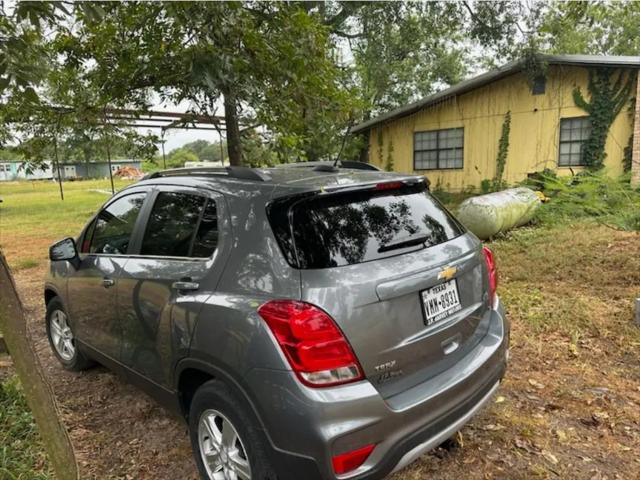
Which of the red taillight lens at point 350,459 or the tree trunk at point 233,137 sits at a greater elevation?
the tree trunk at point 233,137

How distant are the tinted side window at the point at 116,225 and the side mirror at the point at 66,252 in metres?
0.12

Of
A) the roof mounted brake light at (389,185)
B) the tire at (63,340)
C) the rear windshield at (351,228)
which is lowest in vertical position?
the tire at (63,340)

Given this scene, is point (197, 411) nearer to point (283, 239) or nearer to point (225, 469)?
point (225, 469)

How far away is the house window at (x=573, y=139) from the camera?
12.4 meters

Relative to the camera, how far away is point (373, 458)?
1.88 m

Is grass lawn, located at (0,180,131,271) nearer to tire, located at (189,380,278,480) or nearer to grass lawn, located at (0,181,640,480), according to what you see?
grass lawn, located at (0,181,640,480)

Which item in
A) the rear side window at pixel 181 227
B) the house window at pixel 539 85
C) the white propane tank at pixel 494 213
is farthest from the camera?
the house window at pixel 539 85

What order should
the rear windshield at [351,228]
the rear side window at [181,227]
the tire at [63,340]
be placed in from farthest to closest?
1. the tire at [63,340]
2. the rear side window at [181,227]
3. the rear windshield at [351,228]

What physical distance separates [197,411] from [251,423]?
464 millimetres

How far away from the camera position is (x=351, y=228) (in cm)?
218

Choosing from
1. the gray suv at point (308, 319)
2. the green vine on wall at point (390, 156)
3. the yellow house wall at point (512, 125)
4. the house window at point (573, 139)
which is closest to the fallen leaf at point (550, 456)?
the gray suv at point (308, 319)

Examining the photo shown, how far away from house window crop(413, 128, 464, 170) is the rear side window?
13.7 metres

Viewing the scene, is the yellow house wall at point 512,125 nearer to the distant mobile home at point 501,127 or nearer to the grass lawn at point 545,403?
the distant mobile home at point 501,127

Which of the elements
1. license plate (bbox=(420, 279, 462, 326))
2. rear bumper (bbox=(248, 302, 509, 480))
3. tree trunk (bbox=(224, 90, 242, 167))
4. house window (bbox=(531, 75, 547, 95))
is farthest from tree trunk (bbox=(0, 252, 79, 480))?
house window (bbox=(531, 75, 547, 95))
